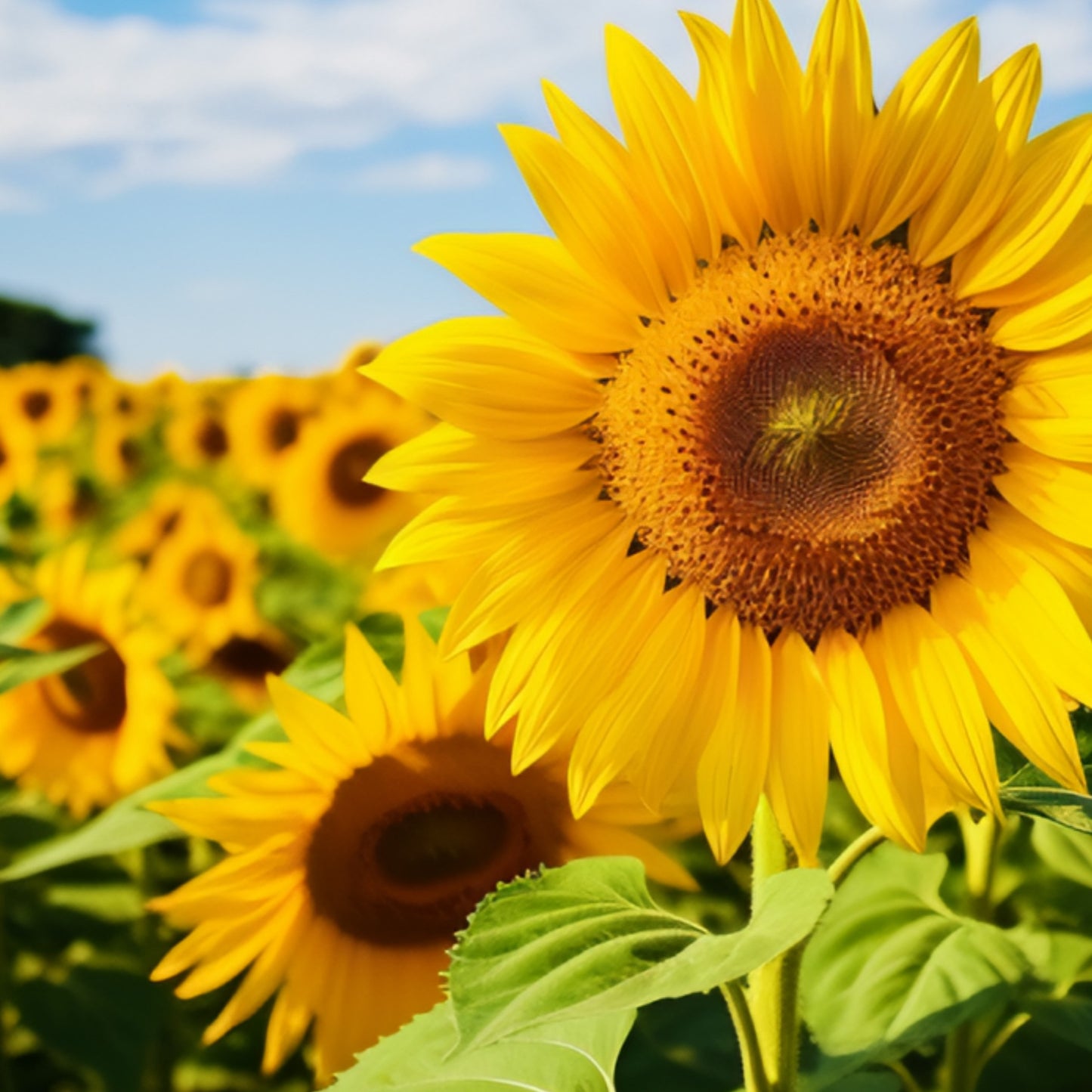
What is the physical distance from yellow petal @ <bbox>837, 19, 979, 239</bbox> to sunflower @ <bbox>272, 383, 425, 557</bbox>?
2.88 metres

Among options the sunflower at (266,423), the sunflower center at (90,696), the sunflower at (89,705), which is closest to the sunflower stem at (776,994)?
the sunflower at (89,705)

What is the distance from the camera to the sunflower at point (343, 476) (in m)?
4.11

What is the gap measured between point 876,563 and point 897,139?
1.21 ft

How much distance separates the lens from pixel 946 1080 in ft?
5.44

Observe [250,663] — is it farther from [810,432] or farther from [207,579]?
[810,432]

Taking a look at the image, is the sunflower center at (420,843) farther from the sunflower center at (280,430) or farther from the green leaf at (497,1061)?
the sunflower center at (280,430)

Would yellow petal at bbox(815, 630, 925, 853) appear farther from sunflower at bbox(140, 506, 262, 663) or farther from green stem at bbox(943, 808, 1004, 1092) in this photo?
sunflower at bbox(140, 506, 262, 663)

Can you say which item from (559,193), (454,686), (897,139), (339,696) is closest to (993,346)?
(897,139)

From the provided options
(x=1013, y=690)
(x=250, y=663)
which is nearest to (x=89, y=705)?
(x=250, y=663)

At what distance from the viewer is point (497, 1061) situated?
1307 millimetres

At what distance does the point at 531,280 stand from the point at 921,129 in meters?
0.34

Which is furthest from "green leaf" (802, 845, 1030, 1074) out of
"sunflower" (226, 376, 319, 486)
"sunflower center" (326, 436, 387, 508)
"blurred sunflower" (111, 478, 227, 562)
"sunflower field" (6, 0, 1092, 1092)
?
"sunflower" (226, 376, 319, 486)

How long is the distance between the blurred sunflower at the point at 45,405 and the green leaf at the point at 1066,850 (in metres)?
5.21

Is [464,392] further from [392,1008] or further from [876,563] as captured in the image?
[392,1008]
